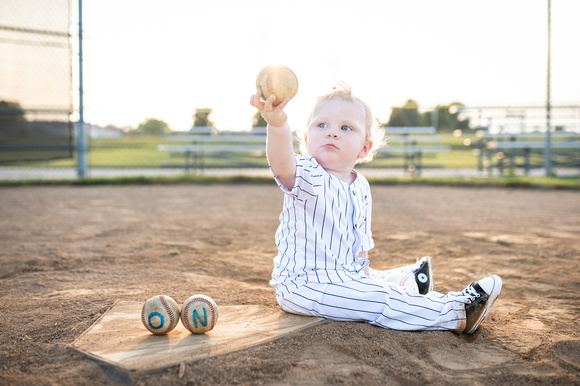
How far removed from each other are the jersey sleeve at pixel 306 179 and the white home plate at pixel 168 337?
530 mm

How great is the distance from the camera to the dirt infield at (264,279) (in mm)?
1760

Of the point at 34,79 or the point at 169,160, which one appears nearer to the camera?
the point at 34,79

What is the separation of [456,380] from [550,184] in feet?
24.7

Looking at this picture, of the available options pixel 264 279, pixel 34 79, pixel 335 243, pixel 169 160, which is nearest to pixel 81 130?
pixel 34 79

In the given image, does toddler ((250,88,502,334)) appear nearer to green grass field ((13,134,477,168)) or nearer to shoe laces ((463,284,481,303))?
shoe laces ((463,284,481,303))

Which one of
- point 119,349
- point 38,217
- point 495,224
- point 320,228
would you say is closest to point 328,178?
point 320,228

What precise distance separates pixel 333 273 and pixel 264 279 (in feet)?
2.83

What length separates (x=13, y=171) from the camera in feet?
36.2

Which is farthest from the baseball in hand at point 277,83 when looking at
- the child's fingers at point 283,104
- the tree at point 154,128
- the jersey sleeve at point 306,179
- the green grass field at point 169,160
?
the tree at point 154,128

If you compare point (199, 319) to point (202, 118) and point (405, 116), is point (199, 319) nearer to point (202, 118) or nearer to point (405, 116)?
point (202, 118)

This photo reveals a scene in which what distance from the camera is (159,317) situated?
2.02m

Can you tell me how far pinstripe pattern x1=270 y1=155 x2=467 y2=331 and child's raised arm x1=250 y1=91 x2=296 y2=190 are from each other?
6cm

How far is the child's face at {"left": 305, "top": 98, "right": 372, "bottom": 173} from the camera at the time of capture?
92.0 inches

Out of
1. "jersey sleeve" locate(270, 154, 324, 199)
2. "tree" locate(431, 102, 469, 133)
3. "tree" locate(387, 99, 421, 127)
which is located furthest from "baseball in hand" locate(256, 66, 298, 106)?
"tree" locate(387, 99, 421, 127)
